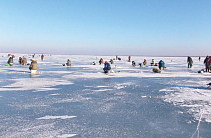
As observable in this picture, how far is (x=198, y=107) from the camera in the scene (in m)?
6.00

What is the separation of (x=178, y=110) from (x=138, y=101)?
1492 mm

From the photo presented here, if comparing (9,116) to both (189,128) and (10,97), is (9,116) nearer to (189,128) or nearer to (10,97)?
(10,97)

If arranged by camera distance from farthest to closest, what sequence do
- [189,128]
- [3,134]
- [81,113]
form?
[81,113] < [189,128] < [3,134]

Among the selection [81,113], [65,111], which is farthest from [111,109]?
[65,111]

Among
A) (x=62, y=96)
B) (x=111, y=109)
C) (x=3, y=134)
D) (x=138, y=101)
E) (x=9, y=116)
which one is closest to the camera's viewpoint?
(x=3, y=134)

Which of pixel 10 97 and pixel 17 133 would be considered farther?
pixel 10 97

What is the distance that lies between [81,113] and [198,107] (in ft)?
11.2

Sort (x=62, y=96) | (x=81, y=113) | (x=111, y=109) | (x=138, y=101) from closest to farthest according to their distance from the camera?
(x=81, y=113) → (x=111, y=109) → (x=138, y=101) → (x=62, y=96)

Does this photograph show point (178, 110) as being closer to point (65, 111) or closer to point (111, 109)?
point (111, 109)

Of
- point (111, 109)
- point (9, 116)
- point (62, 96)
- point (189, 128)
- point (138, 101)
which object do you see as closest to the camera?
point (189, 128)

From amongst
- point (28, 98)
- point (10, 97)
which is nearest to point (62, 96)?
point (28, 98)

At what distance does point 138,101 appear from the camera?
22.6ft

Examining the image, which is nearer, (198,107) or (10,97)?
(198,107)

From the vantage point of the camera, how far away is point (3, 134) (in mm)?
3900
